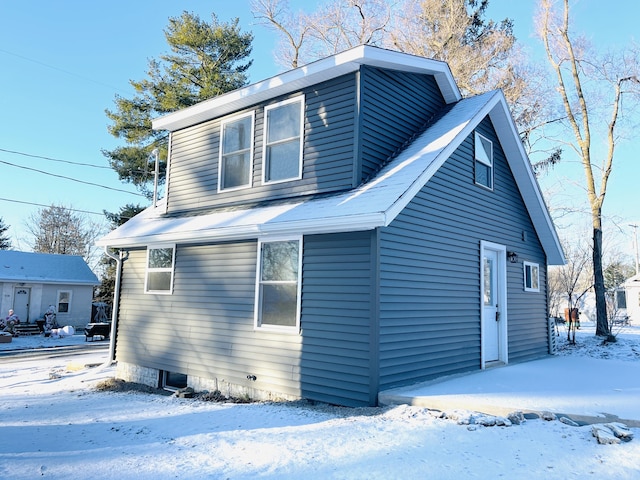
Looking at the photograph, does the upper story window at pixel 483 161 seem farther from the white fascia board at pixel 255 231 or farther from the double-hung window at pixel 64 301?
the double-hung window at pixel 64 301

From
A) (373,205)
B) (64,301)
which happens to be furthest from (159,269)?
(64,301)

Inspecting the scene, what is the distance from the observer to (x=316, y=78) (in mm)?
7883

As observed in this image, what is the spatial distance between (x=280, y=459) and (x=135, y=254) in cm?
743

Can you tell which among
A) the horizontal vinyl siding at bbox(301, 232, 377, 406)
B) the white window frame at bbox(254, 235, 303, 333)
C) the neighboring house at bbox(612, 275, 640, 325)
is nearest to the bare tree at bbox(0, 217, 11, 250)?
the white window frame at bbox(254, 235, 303, 333)

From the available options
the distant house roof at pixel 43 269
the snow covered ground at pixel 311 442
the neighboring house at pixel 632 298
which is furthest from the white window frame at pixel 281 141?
the neighboring house at pixel 632 298

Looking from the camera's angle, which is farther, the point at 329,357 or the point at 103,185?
the point at 103,185

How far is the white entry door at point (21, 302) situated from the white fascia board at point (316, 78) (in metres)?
17.3

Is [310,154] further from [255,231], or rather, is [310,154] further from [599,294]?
[599,294]

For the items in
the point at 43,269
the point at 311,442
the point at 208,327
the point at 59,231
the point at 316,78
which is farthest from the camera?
the point at 59,231

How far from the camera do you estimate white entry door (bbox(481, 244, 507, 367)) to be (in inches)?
362

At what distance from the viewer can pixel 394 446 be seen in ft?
14.3

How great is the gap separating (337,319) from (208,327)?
2918 millimetres

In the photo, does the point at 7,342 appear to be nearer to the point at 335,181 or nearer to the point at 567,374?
the point at 335,181

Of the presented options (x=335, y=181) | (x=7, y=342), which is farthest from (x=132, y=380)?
(x=7, y=342)
